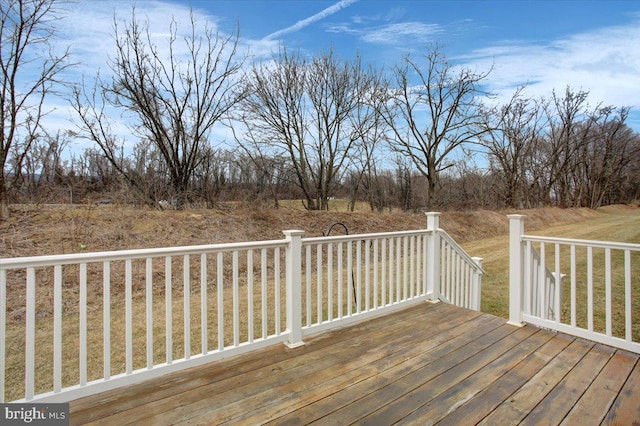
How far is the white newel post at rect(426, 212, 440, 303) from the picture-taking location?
383 centimetres

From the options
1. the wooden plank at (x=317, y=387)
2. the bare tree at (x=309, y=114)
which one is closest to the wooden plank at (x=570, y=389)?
the wooden plank at (x=317, y=387)

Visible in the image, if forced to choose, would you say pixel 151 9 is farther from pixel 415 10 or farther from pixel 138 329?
pixel 138 329

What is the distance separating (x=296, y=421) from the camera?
178 centimetres

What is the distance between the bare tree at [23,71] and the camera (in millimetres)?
5270

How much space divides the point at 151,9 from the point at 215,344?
7161 mm

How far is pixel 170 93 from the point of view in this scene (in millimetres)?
7625

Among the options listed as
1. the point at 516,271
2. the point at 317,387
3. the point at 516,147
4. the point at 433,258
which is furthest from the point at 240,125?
the point at 516,147

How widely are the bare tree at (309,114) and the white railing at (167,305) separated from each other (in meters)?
4.97

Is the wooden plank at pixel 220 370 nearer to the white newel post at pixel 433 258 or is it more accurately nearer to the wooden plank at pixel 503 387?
the white newel post at pixel 433 258

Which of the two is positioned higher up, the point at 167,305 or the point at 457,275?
the point at 167,305

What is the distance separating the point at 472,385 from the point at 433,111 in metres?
12.3

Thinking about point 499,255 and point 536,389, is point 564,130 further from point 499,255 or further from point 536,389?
point 536,389

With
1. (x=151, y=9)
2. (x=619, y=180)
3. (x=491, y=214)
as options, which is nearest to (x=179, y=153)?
(x=151, y=9)

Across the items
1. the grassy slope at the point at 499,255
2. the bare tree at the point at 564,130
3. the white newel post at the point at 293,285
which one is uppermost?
the bare tree at the point at 564,130
